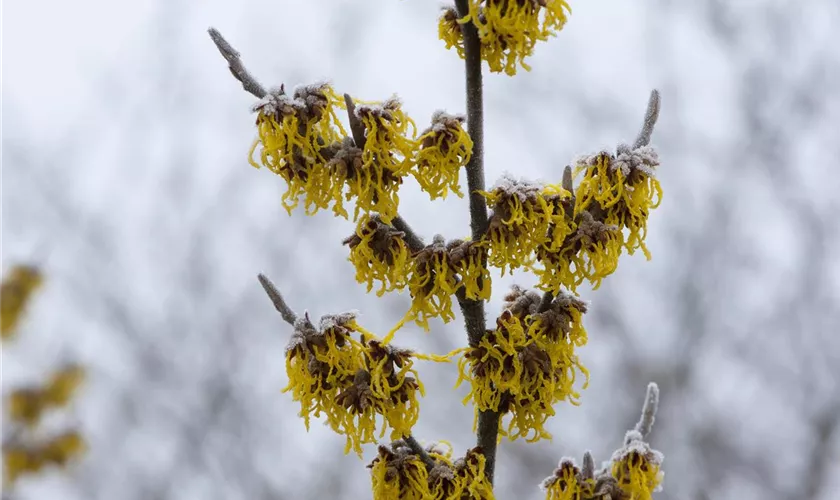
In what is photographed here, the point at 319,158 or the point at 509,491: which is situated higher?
the point at 509,491

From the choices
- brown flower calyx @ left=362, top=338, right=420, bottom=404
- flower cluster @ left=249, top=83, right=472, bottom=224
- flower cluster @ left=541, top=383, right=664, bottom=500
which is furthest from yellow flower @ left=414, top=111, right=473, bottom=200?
flower cluster @ left=541, top=383, right=664, bottom=500

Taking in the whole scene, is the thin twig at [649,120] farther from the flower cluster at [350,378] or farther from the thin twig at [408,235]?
the flower cluster at [350,378]

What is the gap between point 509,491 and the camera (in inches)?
515

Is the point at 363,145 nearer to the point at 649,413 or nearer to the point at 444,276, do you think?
the point at 444,276

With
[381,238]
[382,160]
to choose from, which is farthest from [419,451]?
[382,160]

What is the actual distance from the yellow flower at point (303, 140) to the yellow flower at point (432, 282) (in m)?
0.21

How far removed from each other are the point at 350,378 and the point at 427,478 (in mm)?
306

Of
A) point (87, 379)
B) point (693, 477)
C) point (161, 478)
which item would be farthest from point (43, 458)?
point (693, 477)

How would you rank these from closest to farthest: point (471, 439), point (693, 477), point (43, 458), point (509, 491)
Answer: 1. point (43, 458)
2. point (693, 477)
3. point (509, 491)
4. point (471, 439)

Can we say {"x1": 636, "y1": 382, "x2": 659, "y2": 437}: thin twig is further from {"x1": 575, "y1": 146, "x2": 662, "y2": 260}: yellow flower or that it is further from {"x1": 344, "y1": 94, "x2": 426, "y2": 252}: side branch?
{"x1": 344, "y1": 94, "x2": 426, "y2": 252}: side branch

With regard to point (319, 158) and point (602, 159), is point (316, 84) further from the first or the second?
point (602, 159)

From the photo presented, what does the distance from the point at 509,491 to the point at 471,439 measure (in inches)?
202

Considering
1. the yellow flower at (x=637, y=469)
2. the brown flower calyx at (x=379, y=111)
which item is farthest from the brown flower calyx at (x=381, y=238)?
the yellow flower at (x=637, y=469)

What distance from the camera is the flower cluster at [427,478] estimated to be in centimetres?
206
